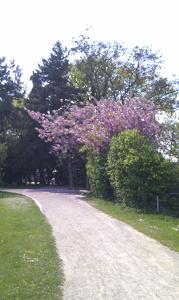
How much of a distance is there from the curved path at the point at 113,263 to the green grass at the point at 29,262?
0.76 ft

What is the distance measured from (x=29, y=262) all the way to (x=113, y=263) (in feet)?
5.60

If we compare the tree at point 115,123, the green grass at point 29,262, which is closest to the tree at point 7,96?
the tree at point 115,123

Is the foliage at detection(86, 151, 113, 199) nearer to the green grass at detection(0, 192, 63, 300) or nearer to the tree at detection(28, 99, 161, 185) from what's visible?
the tree at detection(28, 99, 161, 185)

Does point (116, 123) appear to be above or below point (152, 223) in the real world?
above

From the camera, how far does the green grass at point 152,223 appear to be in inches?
338

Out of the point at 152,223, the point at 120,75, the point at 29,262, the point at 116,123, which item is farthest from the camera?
the point at 120,75

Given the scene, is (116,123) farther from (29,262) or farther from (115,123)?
(29,262)

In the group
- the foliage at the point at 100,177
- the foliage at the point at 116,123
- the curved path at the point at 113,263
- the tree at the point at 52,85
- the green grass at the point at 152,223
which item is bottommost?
the curved path at the point at 113,263

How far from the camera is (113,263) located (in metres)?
6.47

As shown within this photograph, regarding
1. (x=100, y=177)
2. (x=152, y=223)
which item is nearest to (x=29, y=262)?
(x=152, y=223)

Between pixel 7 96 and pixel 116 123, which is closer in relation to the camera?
pixel 116 123

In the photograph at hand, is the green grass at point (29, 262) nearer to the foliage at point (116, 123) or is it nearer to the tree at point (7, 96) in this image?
the foliage at point (116, 123)

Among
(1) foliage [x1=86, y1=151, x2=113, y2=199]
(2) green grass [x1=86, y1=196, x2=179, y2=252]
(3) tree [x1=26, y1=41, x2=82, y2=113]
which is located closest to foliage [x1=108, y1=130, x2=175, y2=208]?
(2) green grass [x1=86, y1=196, x2=179, y2=252]

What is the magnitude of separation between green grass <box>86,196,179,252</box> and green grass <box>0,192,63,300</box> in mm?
2893
